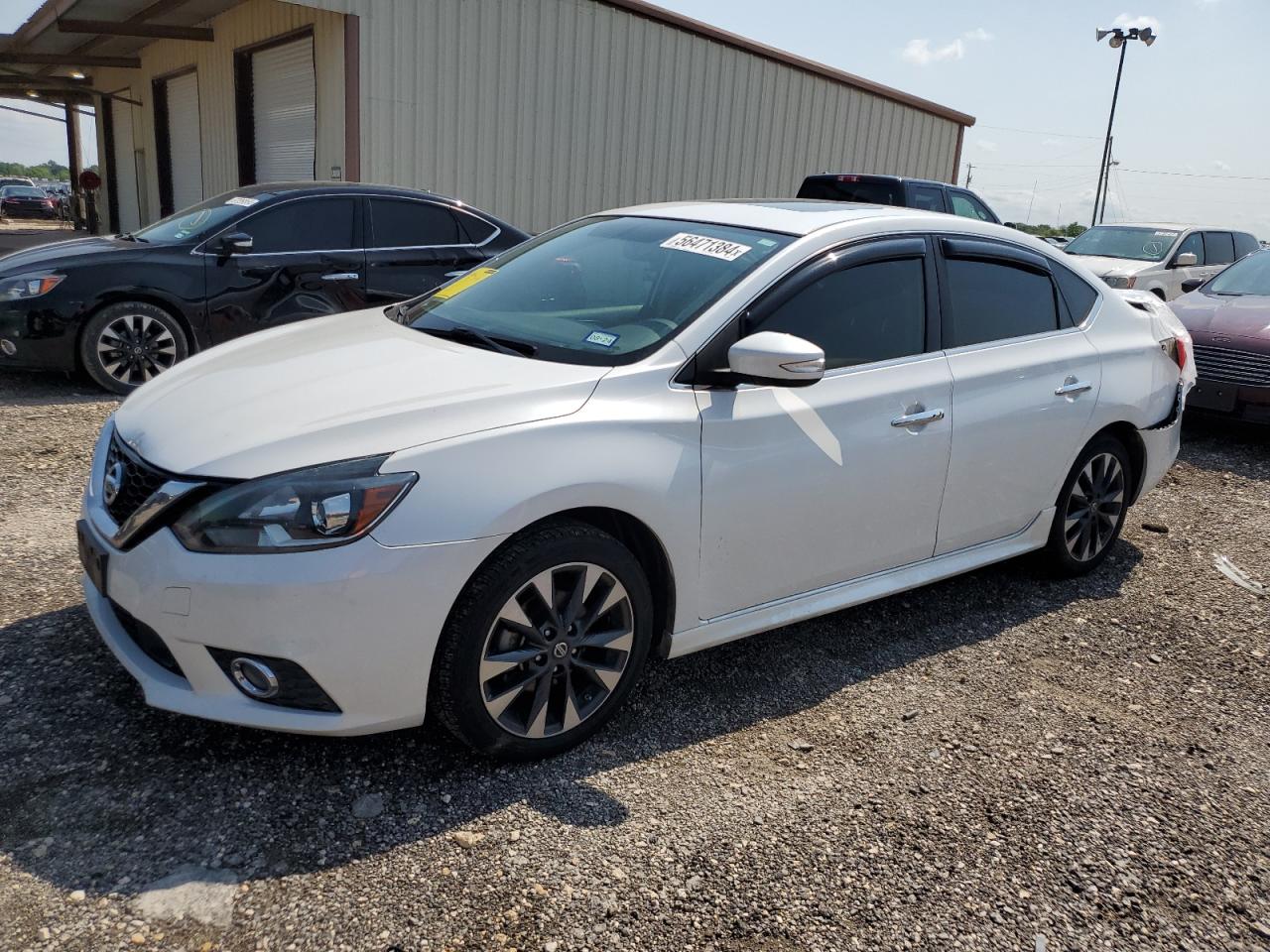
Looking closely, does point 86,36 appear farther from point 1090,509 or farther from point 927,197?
point 1090,509

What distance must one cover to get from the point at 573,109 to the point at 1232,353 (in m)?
8.50

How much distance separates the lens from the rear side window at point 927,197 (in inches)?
458

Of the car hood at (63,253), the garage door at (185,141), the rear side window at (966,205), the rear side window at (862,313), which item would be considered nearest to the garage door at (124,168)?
the garage door at (185,141)

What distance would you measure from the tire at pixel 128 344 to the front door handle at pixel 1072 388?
5553 mm

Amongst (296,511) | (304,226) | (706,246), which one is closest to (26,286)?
(304,226)

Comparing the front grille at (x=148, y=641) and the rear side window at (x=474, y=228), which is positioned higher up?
the rear side window at (x=474, y=228)

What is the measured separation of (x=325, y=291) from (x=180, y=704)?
5.31 meters

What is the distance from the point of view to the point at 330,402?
9.15 ft

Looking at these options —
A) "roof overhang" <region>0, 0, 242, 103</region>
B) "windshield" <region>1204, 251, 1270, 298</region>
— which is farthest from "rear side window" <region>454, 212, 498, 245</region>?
"roof overhang" <region>0, 0, 242, 103</region>

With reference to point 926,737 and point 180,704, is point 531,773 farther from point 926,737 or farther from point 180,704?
point 926,737

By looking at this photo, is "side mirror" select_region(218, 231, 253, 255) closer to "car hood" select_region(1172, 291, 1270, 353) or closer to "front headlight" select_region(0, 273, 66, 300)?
"front headlight" select_region(0, 273, 66, 300)

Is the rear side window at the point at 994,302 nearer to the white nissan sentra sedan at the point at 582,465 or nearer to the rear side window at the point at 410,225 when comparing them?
the white nissan sentra sedan at the point at 582,465

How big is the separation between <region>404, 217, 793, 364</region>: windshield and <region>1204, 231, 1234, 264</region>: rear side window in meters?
12.9

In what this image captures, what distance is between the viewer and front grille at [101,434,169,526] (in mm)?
2680
